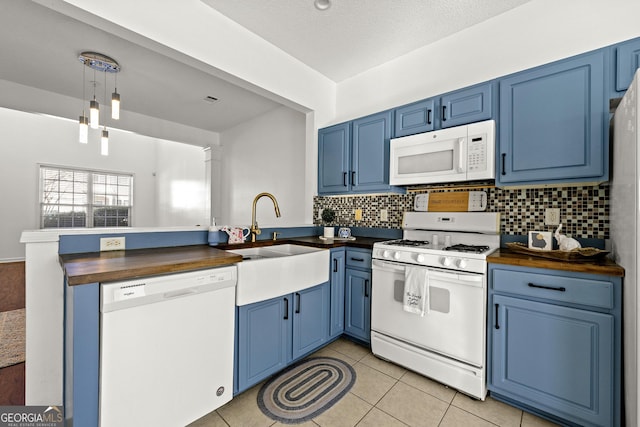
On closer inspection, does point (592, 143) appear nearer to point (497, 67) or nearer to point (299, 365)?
point (497, 67)

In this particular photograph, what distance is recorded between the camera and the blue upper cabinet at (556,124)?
1.52 meters

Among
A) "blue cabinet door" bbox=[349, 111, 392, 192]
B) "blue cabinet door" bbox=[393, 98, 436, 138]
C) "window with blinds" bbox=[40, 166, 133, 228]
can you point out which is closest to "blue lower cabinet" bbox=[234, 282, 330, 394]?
"blue cabinet door" bbox=[349, 111, 392, 192]

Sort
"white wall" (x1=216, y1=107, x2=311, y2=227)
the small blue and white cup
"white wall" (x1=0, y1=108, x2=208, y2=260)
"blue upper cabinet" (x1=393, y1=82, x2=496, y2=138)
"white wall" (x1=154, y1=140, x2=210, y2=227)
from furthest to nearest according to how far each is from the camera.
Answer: "white wall" (x1=154, y1=140, x2=210, y2=227), "white wall" (x1=0, y1=108, x2=208, y2=260), "white wall" (x1=216, y1=107, x2=311, y2=227), the small blue and white cup, "blue upper cabinet" (x1=393, y1=82, x2=496, y2=138)

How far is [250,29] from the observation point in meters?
2.36

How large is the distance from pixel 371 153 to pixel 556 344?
1.91 meters

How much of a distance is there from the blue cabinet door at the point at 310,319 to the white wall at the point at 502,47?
207 cm

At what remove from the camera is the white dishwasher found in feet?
3.71

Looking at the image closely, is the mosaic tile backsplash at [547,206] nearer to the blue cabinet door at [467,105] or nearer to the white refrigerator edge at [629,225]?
the white refrigerator edge at [629,225]

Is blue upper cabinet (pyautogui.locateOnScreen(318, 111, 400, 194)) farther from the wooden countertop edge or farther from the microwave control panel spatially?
the wooden countertop edge

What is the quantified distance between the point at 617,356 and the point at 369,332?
4.70 ft

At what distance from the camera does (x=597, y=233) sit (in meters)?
1.69

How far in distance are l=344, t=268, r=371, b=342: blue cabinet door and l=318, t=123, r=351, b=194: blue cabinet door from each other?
941mm

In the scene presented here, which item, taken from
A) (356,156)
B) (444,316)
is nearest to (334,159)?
(356,156)

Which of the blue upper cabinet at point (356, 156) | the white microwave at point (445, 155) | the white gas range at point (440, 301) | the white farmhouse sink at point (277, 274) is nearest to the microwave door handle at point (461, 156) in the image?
the white microwave at point (445, 155)
